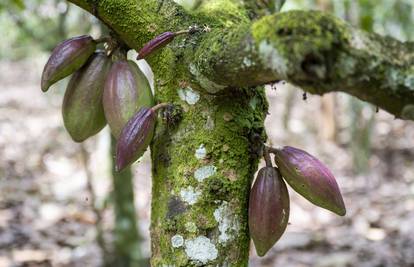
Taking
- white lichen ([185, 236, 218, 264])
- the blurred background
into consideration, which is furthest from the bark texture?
the blurred background

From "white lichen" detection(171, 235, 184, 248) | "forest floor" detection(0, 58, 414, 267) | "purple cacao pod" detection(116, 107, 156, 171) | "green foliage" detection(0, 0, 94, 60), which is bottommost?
"forest floor" detection(0, 58, 414, 267)

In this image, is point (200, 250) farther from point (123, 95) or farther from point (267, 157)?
point (123, 95)

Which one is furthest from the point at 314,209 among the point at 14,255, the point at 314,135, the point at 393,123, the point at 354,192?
the point at 393,123

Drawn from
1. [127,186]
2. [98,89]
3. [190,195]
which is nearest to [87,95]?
[98,89]

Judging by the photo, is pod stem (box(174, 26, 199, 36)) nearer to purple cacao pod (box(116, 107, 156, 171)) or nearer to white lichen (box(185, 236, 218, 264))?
purple cacao pod (box(116, 107, 156, 171))

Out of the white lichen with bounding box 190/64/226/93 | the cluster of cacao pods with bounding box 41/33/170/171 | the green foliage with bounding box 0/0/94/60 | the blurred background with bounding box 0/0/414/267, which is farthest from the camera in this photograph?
the blurred background with bounding box 0/0/414/267

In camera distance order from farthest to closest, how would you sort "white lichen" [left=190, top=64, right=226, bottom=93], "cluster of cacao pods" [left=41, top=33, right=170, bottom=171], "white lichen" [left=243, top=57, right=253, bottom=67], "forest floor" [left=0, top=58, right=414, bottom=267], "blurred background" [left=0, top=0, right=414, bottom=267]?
"forest floor" [left=0, top=58, right=414, bottom=267], "blurred background" [left=0, top=0, right=414, bottom=267], "cluster of cacao pods" [left=41, top=33, right=170, bottom=171], "white lichen" [left=190, top=64, right=226, bottom=93], "white lichen" [left=243, top=57, right=253, bottom=67]

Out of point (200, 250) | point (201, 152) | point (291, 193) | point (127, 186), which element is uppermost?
point (201, 152)
